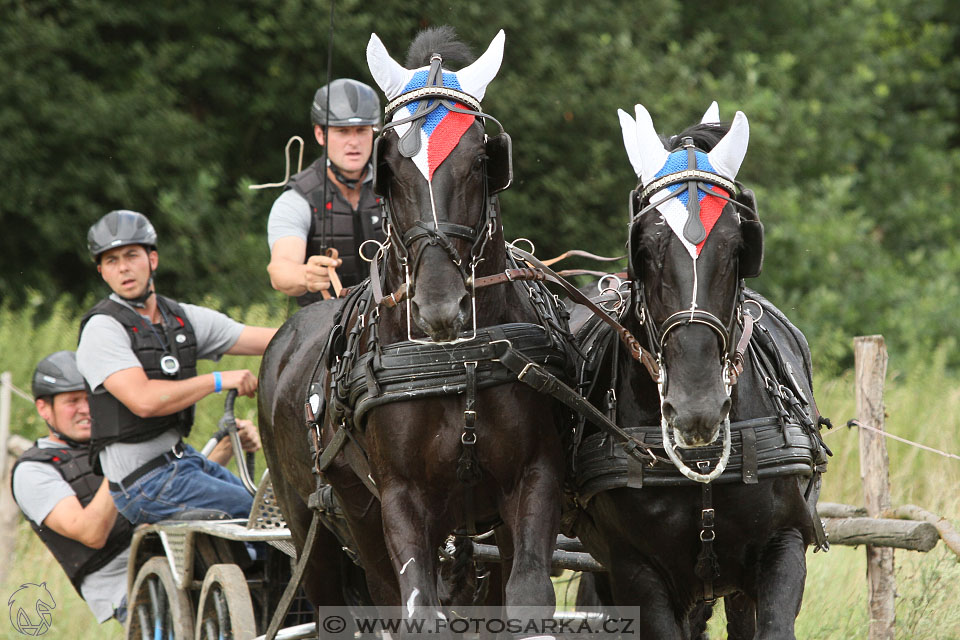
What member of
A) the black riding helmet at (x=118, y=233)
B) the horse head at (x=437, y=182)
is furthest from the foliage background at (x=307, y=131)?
the horse head at (x=437, y=182)

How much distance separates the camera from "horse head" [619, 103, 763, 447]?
346cm

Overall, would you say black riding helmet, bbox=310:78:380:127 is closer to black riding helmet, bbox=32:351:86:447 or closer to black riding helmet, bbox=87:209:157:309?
black riding helmet, bbox=87:209:157:309

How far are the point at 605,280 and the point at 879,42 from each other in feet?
42.8

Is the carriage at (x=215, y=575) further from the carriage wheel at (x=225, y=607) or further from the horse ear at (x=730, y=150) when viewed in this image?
the horse ear at (x=730, y=150)

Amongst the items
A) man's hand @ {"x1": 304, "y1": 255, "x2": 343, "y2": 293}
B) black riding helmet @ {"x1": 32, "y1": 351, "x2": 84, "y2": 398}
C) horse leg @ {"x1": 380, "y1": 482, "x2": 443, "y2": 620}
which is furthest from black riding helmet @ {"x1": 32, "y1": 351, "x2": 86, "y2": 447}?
horse leg @ {"x1": 380, "y1": 482, "x2": 443, "y2": 620}

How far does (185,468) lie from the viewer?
6219 millimetres

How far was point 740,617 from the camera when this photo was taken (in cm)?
445

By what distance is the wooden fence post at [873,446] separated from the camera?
227 inches

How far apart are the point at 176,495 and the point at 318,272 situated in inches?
54.2

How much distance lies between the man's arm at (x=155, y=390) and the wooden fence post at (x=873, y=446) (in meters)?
3.03

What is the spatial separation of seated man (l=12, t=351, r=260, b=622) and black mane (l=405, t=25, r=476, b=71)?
3069mm

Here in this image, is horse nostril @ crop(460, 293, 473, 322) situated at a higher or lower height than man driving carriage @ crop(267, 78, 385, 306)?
lower

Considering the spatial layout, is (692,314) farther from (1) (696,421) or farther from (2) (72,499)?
(2) (72,499)

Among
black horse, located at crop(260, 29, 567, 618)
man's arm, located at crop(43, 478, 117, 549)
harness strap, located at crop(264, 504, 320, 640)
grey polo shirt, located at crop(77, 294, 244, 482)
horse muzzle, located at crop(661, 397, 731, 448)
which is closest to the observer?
horse muzzle, located at crop(661, 397, 731, 448)
